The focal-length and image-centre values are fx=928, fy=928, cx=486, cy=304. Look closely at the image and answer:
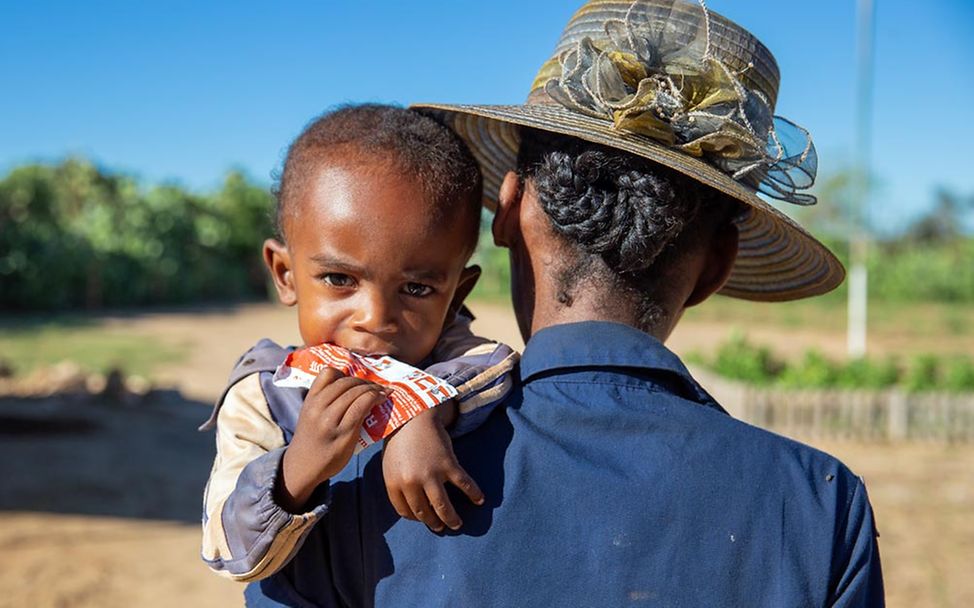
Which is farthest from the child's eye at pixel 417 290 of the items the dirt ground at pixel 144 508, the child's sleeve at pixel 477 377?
the dirt ground at pixel 144 508

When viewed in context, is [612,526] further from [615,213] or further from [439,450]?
[615,213]

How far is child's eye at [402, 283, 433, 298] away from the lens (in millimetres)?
1732

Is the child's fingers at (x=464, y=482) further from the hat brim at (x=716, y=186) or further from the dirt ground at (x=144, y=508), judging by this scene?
the dirt ground at (x=144, y=508)

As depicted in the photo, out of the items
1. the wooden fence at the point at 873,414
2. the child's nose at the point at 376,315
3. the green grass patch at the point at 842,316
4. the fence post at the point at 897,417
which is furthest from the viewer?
the green grass patch at the point at 842,316

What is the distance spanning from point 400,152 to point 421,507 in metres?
0.71

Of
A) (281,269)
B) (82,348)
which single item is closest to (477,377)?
(281,269)

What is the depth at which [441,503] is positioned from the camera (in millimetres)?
1310

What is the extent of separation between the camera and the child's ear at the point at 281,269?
1.86 meters

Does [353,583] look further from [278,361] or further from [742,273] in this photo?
[742,273]

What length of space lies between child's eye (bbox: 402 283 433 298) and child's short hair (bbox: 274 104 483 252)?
13 cm

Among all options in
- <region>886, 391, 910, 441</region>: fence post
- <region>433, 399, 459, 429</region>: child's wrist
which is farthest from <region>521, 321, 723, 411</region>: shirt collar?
<region>886, 391, 910, 441</region>: fence post

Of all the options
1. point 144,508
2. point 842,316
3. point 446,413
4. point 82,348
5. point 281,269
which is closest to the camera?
point 446,413

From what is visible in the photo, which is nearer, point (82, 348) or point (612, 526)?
point (612, 526)

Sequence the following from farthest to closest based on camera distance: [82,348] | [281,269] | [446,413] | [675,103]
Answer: [82,348], [281,269], [675,103], [446,413]
